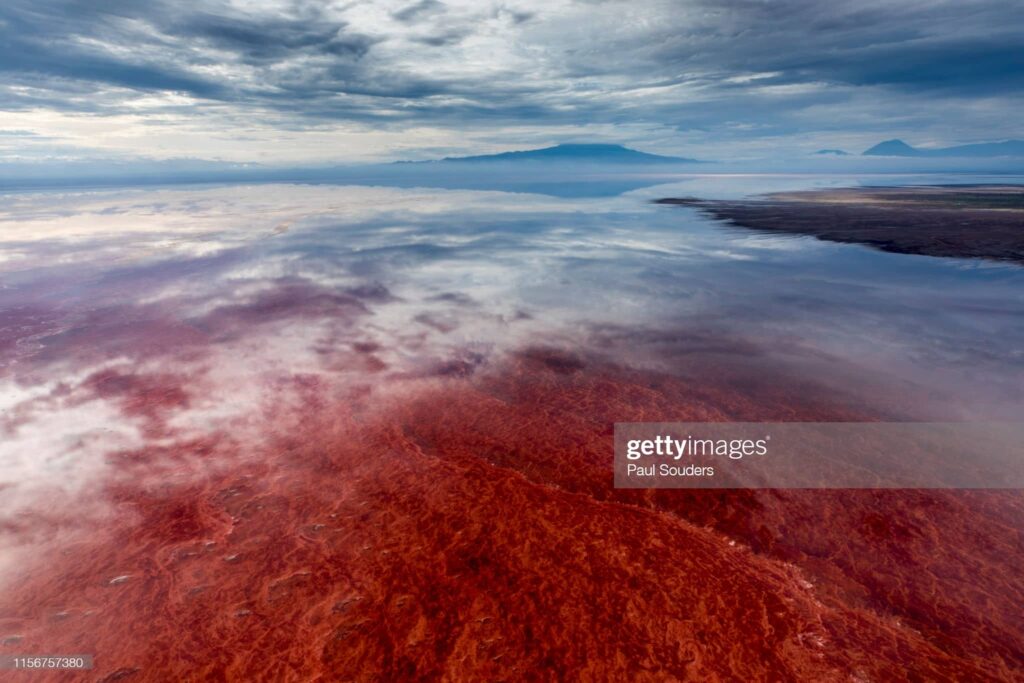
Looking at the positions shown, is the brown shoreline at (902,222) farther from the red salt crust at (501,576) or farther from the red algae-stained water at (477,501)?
the red salt crust at (501,576)

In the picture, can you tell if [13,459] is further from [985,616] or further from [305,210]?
[305,210]

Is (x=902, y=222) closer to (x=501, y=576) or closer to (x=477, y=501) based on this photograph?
(x=477, y=501)

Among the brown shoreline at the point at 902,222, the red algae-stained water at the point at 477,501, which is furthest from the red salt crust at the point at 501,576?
the brown shoreline at the point at 902,222

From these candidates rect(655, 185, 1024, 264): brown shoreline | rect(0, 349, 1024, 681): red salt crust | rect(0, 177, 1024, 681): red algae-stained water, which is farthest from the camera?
rect(655, 185, 1024, 264): brown shoreline

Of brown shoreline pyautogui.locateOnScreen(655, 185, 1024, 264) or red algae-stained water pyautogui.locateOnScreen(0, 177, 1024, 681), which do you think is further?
brown shoreline pyautogui.locateOnScreen(655, 185, 1024, 264)

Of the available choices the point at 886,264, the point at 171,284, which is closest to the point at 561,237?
the point at 886,264

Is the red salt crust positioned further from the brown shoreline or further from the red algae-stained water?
the brown shoreline

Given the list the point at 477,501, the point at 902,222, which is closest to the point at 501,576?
the point at 477,501

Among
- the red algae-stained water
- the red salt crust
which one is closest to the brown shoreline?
the red algae-stained water
